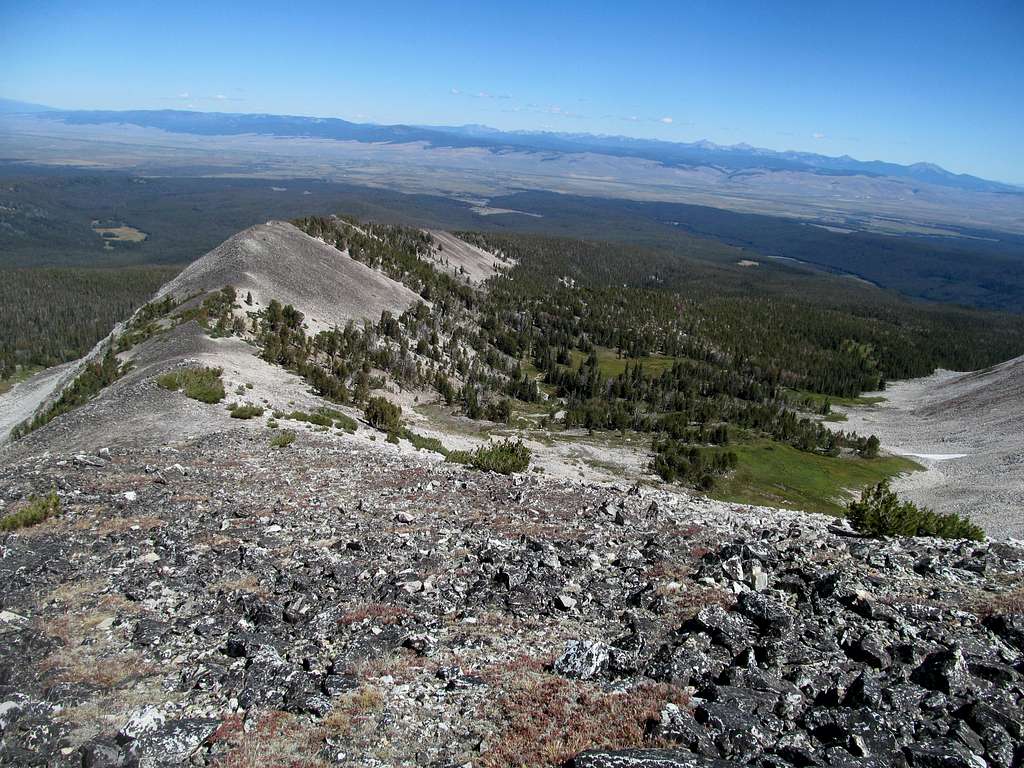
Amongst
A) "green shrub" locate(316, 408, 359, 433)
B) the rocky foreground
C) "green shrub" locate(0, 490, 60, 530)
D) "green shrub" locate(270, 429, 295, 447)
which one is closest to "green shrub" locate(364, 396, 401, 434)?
"green shrub" locate(316, 408, 359, 433)

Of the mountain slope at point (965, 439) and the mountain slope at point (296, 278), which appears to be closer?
the mountain slope at point (965, 439)

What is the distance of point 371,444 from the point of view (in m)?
26.4

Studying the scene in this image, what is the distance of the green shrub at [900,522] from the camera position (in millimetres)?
18422

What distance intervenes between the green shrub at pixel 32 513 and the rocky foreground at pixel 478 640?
0.45 m

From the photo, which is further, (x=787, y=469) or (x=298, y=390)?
(x=787, y=469)

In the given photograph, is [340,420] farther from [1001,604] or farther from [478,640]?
[1001,604]

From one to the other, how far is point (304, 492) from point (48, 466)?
28.7 ft

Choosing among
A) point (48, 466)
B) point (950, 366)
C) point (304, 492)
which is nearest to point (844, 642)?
point (304, 492)

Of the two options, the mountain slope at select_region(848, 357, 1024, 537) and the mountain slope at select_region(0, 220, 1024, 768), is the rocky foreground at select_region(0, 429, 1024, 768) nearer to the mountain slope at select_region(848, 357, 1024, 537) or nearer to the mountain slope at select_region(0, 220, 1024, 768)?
the mountain slope at select_region(0, 220, 1024, 768)

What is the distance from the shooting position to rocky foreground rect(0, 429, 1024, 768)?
817 centimetres

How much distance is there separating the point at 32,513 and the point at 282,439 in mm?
9153

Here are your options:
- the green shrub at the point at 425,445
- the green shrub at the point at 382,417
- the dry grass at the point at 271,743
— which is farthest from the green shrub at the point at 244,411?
the dry grass at the point at 271,743

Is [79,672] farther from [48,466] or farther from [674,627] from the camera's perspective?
[48,466]

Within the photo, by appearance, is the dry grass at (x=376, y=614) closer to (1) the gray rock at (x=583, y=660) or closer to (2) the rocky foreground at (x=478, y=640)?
(2) the rocky foreground at (x=478, y=640)
